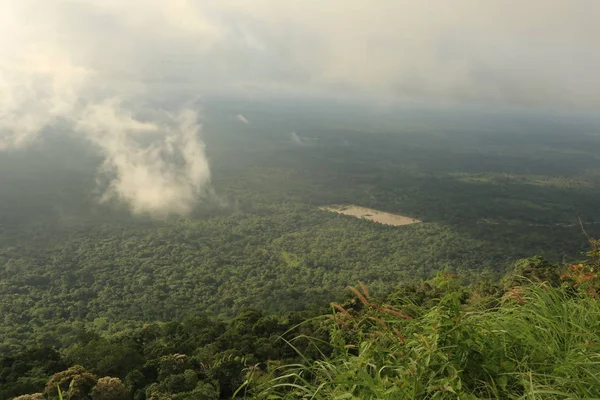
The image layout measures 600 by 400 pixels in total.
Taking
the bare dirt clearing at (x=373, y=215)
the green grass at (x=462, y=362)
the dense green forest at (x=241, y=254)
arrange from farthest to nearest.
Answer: the bare dirt clearing at (x=373, y=215), the dense green forest at (x=241, y=254), the green grass at (x=462, y=362)

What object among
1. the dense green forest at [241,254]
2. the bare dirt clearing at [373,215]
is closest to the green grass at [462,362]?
the dense green forest at [241,254]

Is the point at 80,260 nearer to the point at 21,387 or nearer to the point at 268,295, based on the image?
the point at 268,295

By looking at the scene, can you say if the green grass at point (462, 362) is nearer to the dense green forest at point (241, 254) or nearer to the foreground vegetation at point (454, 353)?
the foreground vegetation at point (454, 353)

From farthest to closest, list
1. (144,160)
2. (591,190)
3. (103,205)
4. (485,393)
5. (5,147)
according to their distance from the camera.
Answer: (144,160)
(5,147)
(591,190)
(103,205)
(485,393)

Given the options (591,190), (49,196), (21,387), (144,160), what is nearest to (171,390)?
(21,387)

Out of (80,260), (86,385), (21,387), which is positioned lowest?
(80,260)
